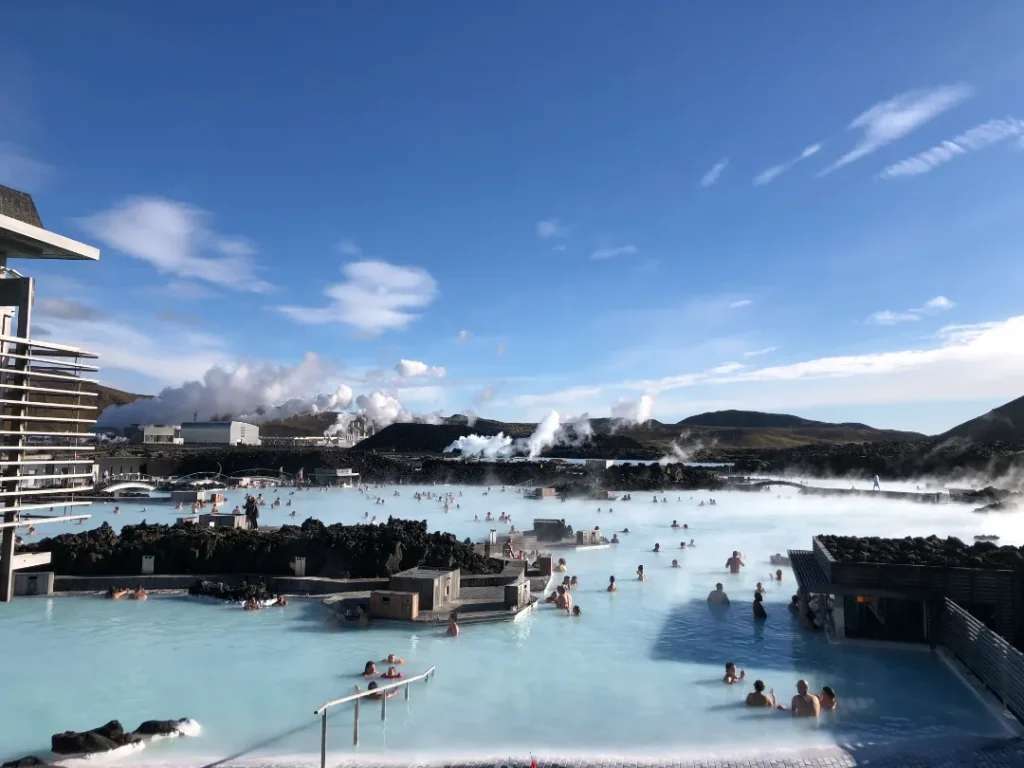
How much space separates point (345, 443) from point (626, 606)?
128 metres

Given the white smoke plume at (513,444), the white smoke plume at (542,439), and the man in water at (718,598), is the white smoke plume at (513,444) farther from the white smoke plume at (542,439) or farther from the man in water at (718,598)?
the man in water at (718,598)

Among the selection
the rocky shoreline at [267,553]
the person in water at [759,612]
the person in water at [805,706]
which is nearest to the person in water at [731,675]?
the person in water at [805,706]

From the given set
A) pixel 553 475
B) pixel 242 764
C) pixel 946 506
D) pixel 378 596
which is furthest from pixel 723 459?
pixel 242 764

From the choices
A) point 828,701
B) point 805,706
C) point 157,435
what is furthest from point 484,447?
point 805,706

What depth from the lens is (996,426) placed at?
9575cm

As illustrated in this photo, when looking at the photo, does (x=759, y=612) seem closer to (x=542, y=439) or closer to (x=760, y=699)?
(x=760, y=699)

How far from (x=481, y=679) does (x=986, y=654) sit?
303 inches

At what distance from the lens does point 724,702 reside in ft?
36.7

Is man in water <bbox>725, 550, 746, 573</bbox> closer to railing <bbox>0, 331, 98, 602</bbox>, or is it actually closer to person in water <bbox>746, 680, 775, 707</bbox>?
person in water <bbox>746, 680, 775, 707</bbox>

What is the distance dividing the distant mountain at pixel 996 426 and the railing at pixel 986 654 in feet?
294

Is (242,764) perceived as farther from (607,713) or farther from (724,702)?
(724,702)

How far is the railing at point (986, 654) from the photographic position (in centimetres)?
959

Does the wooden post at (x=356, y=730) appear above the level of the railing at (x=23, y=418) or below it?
below

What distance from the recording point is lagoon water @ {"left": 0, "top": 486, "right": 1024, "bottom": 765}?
31.7 feet
